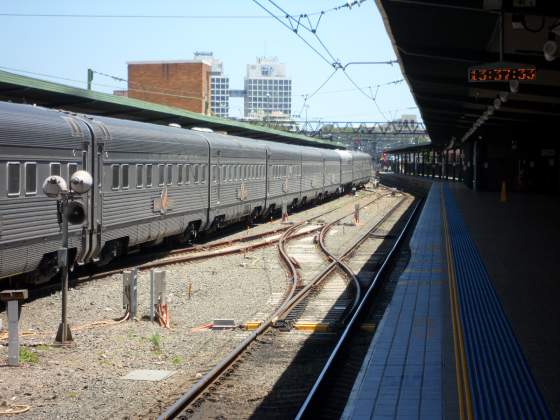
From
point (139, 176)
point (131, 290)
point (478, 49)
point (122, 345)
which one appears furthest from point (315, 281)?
point (478, 49)

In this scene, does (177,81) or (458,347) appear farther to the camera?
(177,81)

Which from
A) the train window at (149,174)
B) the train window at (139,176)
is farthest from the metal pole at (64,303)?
the train window at (149,174)

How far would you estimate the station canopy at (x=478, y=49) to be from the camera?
1363cm

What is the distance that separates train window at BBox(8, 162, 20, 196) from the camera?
479 inches

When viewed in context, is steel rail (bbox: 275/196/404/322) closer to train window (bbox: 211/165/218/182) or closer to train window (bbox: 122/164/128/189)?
train window (bbox: 122/164/128/189)

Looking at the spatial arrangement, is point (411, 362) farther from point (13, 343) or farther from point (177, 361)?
point (13, 343)

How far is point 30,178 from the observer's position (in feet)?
41.9

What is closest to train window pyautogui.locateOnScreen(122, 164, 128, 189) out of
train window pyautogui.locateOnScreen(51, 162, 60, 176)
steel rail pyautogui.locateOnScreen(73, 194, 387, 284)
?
steel rail pyautogui.locateOnScreen(73, 194, 387, 284)

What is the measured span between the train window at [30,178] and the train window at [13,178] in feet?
0.87

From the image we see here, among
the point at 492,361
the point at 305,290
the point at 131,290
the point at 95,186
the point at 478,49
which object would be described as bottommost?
the point at 305,290

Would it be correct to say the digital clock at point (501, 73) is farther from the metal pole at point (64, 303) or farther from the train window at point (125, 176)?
the metal pole at point (64, 303)

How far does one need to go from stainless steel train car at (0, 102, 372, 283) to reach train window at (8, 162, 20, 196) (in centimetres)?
1

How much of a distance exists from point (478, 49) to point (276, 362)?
11.2m

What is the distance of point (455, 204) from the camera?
3962 centimetres
